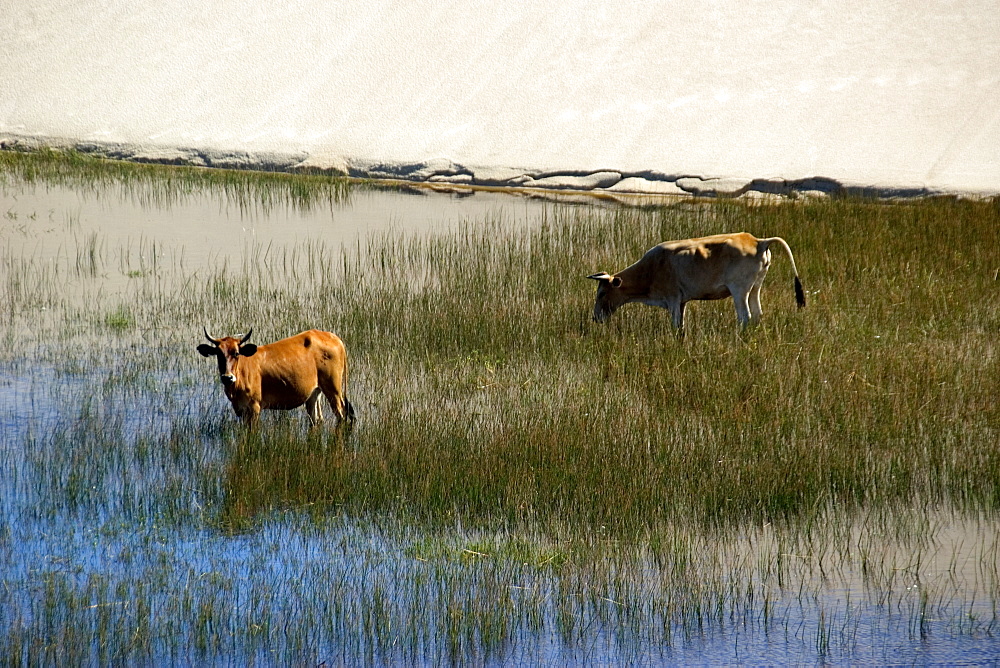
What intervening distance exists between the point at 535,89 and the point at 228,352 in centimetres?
3049

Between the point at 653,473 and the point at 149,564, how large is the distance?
3430 millimetres

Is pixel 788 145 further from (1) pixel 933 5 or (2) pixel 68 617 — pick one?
(2) pixel 68 617

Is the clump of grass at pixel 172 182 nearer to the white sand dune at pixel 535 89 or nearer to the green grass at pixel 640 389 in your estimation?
the white sand dune at pixel 535 89

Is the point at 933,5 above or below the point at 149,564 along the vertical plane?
above

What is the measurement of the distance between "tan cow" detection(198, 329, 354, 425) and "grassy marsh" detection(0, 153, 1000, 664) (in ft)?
0.96

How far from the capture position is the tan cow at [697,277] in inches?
493

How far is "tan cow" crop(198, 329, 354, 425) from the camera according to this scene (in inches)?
351

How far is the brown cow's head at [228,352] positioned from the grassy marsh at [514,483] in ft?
1.94

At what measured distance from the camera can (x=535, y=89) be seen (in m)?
38.0

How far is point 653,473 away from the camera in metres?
8.53

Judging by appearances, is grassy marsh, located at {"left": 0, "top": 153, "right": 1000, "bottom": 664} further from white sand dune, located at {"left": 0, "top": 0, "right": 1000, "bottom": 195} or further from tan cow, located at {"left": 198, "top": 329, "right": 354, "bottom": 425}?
white sand dune, located at {"left": 0, "top": 0, "right": 1000, "bottom": 195}

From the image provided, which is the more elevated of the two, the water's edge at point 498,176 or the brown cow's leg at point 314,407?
the water's edge at point 498,176

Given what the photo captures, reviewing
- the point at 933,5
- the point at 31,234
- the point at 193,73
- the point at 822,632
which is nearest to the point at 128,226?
the point at 31,234

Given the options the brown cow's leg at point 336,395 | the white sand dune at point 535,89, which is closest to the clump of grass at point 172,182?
the white sand dune at point 535,89
